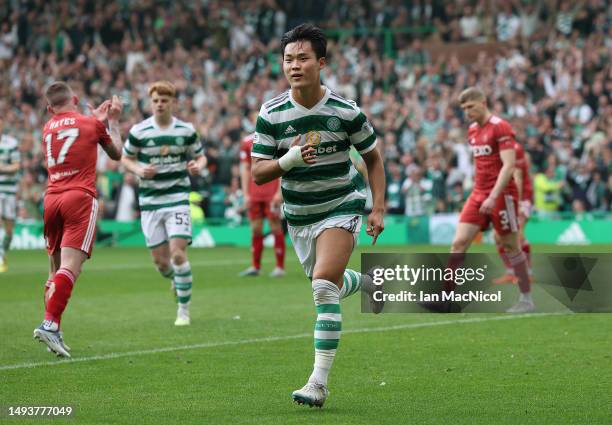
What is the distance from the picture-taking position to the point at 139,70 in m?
32.2

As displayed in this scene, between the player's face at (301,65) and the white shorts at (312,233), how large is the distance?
0.91 metres

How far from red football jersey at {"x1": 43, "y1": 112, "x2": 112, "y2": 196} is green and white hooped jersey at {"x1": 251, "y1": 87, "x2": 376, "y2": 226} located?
2.67 m

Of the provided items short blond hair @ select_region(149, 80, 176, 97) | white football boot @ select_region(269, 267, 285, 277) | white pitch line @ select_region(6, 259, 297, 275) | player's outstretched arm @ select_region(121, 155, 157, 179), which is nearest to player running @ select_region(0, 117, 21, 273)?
white pitch line @ select_region(6, 259, 297, 275)

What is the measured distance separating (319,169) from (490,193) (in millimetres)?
5515

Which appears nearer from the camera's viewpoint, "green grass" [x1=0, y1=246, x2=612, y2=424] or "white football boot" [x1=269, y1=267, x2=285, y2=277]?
"green grass" [x1=0, y1=246, x2=612, y2=424]

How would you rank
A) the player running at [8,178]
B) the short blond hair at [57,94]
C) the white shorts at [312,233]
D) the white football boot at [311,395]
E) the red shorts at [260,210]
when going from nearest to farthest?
the white football boot at [311,395] → the white shorts at [312,233] → the short blond hair at [57,94] → the red shorts at [260,210] → the player running at [8,178]

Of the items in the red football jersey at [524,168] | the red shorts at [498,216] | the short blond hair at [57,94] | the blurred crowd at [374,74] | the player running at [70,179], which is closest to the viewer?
the player running at [70,179]

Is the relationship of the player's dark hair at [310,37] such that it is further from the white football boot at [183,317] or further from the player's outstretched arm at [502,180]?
the player's outstretched arm at [502,180]

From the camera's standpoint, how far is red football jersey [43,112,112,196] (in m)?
9.80

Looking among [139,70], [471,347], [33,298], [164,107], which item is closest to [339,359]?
[471,347]

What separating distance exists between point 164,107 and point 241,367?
387cm

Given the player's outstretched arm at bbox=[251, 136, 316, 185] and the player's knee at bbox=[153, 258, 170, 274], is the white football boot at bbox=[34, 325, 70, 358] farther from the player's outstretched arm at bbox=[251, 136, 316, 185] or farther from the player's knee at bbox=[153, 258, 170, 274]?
the player's knee at bbox=[153, 258, 170, 274]

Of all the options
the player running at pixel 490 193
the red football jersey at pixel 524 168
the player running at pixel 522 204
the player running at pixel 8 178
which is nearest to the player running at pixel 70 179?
the player running at pixel 490 193

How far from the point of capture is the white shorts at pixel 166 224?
11867 millimetres
